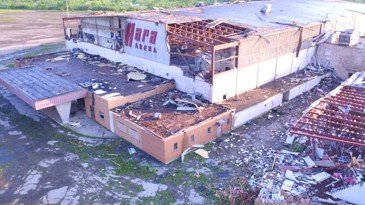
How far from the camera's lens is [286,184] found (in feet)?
56.2

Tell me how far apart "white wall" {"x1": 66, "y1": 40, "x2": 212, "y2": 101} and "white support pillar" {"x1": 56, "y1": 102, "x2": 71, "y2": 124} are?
765 centimetres

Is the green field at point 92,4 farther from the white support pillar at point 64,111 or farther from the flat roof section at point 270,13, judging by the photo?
the white support pillar at point 64,111

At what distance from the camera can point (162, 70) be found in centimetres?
2817

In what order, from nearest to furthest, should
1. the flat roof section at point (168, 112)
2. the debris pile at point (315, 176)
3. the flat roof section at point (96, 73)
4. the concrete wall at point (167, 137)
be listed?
1. the debris pile at point (315, 176)
2. the concrete wall at point (167, 137)
3. the flat roof section at point (168, 112)
4. the flat roof section at point (96, 73)

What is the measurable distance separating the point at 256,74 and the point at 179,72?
6.76 m

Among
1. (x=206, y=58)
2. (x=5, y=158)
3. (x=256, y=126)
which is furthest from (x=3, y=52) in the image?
(x=256, y=126)

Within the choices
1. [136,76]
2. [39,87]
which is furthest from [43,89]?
[136,76]

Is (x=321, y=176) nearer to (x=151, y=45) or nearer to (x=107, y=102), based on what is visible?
(x=107, y=102)

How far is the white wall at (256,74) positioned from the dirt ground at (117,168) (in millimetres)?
3151

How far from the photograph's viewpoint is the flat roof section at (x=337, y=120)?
17.4 meters

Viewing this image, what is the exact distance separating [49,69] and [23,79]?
351 cm

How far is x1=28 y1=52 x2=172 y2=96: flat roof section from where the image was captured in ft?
86.4

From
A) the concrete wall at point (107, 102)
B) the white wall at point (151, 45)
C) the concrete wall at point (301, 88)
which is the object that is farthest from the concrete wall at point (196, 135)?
the concrete wall at point (301, 88)

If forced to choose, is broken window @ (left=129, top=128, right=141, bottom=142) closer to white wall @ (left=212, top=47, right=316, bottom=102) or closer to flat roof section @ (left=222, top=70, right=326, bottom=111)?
white wall @ (left=212, top=47, right=316, bottom=102)
